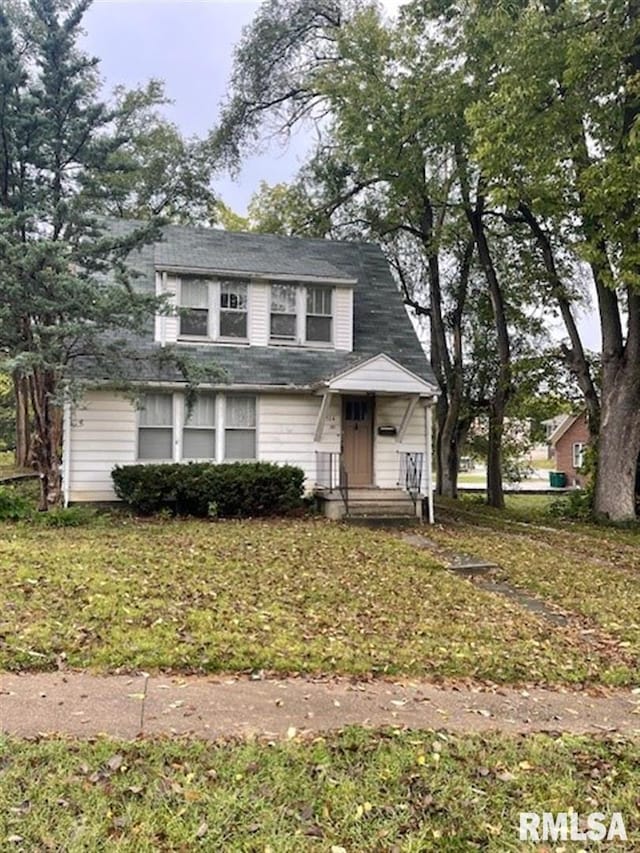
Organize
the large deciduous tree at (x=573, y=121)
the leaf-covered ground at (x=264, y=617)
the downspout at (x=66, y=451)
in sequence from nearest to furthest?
1. the leaf-covered ground at (x=264, y=617)
2. the large deciduous tree at (x=573, y=121)
3. the downspout at (x=66, y=451)

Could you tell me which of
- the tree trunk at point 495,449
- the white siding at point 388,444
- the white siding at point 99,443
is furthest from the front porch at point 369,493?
the tree trunk at point 495,449

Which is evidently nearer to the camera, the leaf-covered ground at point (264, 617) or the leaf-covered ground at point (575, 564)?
the leaf-covered ground at point (264, 617)

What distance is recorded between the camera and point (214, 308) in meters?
14.3

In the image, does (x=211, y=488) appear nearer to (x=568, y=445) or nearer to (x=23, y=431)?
(x=23, y=431)

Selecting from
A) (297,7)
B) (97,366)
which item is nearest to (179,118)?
(297,7)

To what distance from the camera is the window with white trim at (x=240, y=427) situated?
13992 millimetres

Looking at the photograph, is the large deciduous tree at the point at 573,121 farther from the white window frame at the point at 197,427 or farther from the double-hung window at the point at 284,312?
the white window frame at the point at 197,427

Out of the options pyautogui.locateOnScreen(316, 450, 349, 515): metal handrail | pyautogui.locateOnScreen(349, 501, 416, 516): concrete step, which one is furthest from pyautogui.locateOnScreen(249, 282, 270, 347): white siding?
pyautogui.locateOnScreen(349, 501, 416, 516): concrete step

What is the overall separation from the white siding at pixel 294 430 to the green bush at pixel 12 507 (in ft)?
16.3

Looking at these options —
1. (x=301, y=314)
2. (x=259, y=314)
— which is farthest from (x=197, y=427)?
(x=301, y=314)

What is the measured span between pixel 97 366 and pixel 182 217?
526 inches

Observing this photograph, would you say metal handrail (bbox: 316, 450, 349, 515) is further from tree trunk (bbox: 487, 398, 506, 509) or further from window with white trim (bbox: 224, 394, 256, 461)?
tree trunk (bbox: 487, 398, 506, 509)

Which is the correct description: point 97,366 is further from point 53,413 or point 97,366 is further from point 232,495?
point 232,495

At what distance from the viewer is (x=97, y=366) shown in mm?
12641
